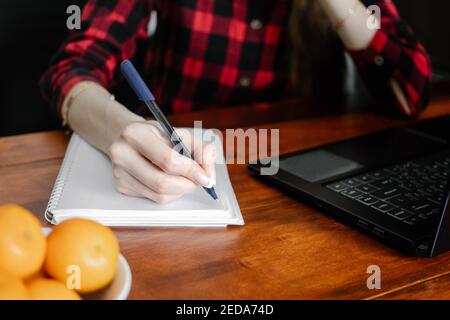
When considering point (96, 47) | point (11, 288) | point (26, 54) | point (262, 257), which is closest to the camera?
point (11, 288)

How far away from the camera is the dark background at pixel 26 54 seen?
5.26 feet

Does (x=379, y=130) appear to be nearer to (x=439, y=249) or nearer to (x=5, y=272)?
(x=439, y=249)

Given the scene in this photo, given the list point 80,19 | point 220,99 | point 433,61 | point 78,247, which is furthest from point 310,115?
point 433,61

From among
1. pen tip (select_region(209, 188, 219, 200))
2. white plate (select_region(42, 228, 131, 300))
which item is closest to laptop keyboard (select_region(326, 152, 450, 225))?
pen tip (select_region(209, 188, 219, 200))

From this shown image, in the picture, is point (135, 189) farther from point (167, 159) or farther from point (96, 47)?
point (96, 47)

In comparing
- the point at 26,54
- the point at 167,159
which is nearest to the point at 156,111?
the point at 167,159

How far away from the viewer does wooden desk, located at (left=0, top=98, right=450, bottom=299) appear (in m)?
0.60

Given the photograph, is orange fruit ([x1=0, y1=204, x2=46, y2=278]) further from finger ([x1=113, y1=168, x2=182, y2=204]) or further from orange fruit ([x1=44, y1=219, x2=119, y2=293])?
finger ([x1=113, y1=168, x2=182, y2=204])

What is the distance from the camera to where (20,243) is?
490 millimetres

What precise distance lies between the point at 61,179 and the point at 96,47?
44 cm

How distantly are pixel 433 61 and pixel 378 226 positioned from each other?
5.69ft

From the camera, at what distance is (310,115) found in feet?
3.90

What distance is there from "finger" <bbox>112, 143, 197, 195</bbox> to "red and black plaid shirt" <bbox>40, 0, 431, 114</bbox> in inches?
13.9

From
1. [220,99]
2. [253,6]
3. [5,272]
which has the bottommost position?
[220,99]
